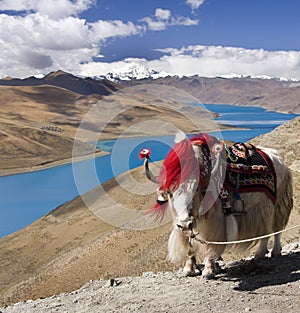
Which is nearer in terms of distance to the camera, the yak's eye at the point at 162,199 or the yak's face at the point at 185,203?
the yak's face at the point at 185,203

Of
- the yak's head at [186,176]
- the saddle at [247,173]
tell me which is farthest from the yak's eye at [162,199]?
the saddle at [247,173]

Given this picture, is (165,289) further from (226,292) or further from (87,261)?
(87,261)

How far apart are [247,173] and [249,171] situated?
0.04 meters

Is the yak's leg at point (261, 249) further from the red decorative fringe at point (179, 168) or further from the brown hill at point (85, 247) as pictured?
the brown hill at point (85, 247)

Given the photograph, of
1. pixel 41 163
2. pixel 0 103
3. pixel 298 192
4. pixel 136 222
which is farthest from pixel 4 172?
pixel 0 103

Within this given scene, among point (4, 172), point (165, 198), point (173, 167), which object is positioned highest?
point (173, 167)

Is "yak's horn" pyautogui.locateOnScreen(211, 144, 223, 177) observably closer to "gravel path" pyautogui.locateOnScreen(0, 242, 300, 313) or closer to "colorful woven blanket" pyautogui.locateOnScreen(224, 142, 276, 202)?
"colorful woven blanket" pyautogui.locateOnScreen(224, 142, 276, 202)

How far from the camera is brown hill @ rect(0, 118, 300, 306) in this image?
10.2 metres

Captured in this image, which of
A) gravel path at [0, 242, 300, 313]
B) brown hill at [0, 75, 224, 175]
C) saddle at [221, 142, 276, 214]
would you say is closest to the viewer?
gravel path at [0, 242, 300, 313]

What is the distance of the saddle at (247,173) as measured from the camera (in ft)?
16.4

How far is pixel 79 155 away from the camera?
56.0 m

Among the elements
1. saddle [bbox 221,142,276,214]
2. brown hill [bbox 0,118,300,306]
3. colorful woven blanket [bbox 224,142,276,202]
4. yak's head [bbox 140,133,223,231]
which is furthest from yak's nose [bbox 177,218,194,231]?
brown hill [bbox 0,118,300,306]

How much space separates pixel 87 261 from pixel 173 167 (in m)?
7.79

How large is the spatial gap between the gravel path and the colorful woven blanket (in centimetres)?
92
